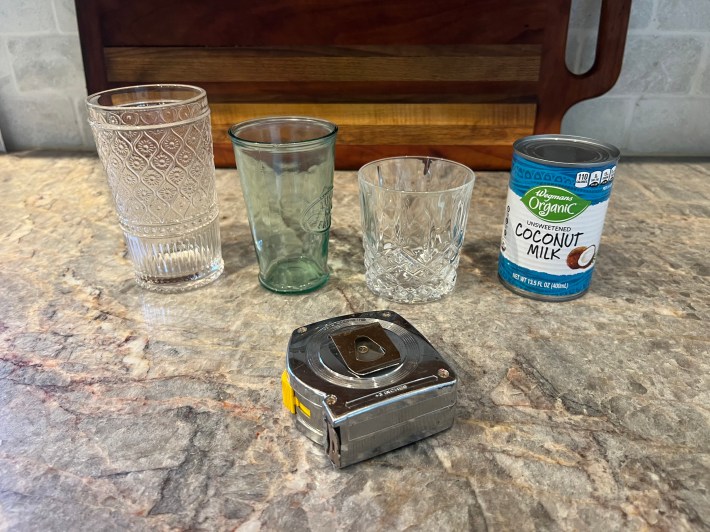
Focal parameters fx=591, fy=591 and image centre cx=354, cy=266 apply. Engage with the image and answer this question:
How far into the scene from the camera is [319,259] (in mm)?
743

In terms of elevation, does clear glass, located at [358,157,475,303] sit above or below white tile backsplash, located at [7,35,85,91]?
below

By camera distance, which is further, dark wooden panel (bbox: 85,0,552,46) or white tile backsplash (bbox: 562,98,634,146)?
white tile backsplash (bbox: 562,98,634,146)

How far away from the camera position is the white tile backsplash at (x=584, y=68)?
1.09 meters

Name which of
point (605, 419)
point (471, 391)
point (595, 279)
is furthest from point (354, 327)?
point (595, 279)

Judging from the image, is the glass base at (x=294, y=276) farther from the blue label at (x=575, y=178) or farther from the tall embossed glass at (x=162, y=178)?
the blue label at (x=575, y=178)

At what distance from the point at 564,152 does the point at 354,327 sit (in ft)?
1.10

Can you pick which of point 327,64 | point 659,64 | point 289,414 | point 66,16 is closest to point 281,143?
point 289,414

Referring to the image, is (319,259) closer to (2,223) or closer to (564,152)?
(564,152)

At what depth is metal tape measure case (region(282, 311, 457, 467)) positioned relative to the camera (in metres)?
0.46

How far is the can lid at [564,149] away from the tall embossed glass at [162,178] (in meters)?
0.37

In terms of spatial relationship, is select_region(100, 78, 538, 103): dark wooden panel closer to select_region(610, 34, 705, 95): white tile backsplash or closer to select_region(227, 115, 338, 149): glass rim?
select_region(610, 34, 705, 95): white tile backsplash

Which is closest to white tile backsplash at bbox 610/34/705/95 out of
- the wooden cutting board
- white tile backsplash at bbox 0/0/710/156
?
white tile backsplash at bbox 0/0/710/156

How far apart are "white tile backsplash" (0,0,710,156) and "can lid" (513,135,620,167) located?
50cm

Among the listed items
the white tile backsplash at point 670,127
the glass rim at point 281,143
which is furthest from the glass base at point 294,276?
the white tile backsplash at point 670,127
